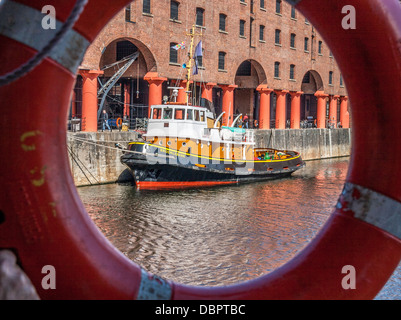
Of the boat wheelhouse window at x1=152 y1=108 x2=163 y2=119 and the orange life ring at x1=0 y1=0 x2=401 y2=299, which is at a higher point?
the boat wheelhouse window at x1=152 y1=108 x2=163 y2=119

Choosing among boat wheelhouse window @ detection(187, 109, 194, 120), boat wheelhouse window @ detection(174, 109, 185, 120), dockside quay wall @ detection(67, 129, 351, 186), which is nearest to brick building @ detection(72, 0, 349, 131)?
dockside quay wall @ detection(67, 129, 351, 186)

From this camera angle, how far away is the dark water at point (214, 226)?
10180 millimetres

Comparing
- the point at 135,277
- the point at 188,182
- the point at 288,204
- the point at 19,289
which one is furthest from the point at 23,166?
the point at 188,182

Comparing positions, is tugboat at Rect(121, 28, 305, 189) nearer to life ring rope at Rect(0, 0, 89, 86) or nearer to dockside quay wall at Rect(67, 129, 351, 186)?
dockside quay wall at Rect(67, 129, 351, 186)

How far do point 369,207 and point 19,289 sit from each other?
1957 millimetres

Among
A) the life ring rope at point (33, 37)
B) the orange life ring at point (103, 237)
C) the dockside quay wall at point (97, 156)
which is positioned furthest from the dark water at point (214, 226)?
the life ring rope at point (33, 37)

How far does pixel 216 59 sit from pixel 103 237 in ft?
91.4

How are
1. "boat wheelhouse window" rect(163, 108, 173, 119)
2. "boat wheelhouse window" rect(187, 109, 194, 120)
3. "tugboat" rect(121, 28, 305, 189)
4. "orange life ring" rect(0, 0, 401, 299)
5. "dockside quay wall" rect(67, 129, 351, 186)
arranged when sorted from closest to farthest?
"orange life ring" rect(0, 0, 401, 299)
"dockside quay wall" rect(67, 129, 351, 186)
"tugboat" rect(121, 28, 305, 189)
"boat wheelhouse window" rect(187, 109, 194, 120)
"boat wheelhouse window" rect(163, 108, 173, 119)

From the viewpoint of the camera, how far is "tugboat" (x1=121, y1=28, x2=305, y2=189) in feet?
64.0

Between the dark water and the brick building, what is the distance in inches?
289

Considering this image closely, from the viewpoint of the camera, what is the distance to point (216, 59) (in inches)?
1174

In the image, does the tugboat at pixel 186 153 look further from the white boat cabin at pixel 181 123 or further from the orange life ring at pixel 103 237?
the orange life ring at pixel 103 237

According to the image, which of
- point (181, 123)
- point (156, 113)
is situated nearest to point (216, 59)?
point (156, 113)

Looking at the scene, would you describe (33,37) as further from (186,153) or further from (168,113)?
(168,113)
